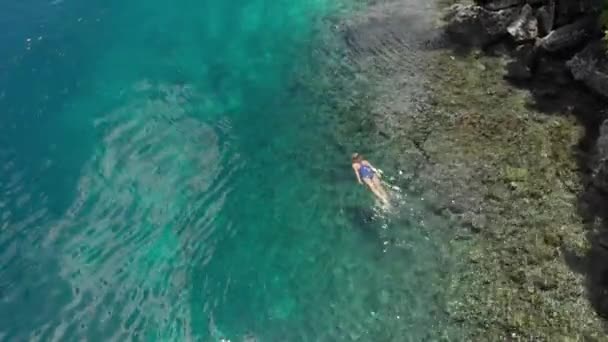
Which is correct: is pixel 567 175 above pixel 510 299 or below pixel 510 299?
above

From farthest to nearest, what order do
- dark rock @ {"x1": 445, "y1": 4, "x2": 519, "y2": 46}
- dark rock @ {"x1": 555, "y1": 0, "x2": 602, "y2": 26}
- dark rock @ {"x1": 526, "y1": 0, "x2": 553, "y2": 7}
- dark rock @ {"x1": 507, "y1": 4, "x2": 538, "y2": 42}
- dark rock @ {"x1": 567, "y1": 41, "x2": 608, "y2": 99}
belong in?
1. dark rock @ {"x1": 445, "y1": 4, "x2": 519, "y2": 46}
2. dark rock @ {"x1": 526, "y1": 0, "x2": 553, "y2": 7}
3. dark rock @ {"x1": 507, "y1": 4, "x2": 538, "y2": 42}
4. dark rock @ {"x1": 555, "y1": 0, "x2": 602, "y2": 26}
5. dark rock @ {"x1": 567, "y1": 41, "x2": 608, "y2": 99}

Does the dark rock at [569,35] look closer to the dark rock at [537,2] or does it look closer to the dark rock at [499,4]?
the dark rock at [537,2]

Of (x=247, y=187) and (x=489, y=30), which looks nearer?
(x=247, y=187)

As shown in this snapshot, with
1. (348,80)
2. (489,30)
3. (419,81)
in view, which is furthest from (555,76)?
(348,80)

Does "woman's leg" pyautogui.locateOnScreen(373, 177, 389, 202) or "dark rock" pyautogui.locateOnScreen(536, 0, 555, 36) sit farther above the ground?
"dark rock" pyautogui.locateOnScreen(536, 0, 555, 36)

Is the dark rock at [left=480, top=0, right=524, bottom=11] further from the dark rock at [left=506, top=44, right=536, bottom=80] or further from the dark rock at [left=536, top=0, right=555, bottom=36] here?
the dark rock at [left=506, top=44, right=536, bottom=80]

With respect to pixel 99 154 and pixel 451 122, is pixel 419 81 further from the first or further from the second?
pixel 99 154

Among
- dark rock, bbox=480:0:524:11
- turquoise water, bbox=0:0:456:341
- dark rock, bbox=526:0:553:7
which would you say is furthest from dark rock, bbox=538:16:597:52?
turquoise water, bbox=0:0:456:341
